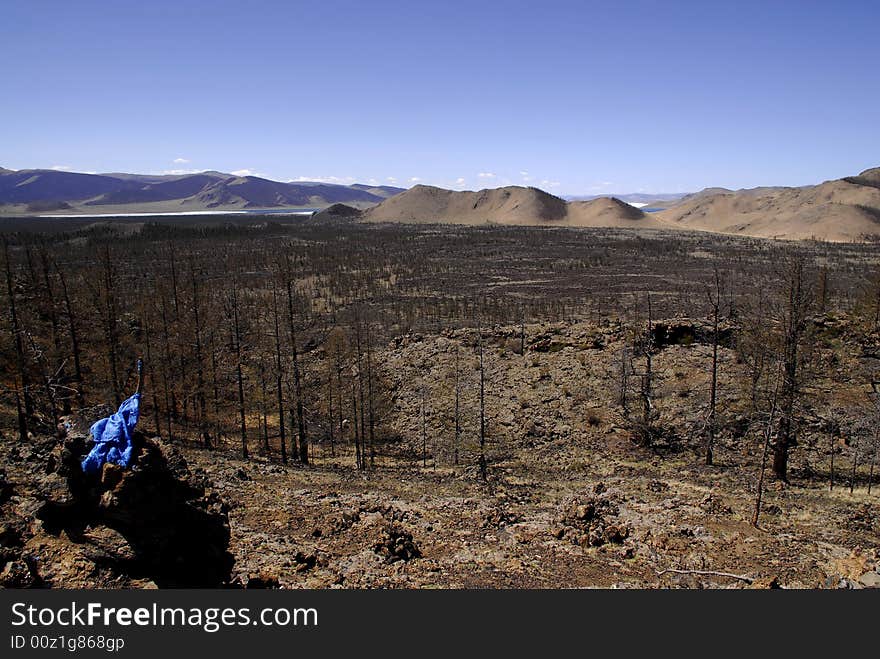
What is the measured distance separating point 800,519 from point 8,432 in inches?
990

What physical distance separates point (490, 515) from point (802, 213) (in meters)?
138

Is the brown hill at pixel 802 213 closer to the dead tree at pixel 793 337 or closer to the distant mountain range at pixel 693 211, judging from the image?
the distant mountain range at pixel 693 211

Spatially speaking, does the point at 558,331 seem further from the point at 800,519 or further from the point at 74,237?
the point at 74,237

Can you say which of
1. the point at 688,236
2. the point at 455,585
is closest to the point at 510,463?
the point at 455,585

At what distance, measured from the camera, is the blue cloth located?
7340mm

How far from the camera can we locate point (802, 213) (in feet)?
389

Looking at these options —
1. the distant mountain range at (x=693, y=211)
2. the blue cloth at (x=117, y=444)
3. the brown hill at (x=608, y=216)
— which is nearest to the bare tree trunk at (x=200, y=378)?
the blue cloth at (x=117, y=444)

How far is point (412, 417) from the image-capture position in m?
26.1

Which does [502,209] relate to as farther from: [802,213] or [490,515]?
[490,515]

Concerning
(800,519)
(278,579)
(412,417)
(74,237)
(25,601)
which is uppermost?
(74,237)

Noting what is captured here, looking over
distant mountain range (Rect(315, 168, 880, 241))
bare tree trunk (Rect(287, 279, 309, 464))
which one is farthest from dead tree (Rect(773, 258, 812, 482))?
distant mountain range (Rect(315, 168, 880, 241))

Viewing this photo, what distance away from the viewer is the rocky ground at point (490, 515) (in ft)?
24.6

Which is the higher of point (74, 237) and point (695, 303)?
point (74, 237)

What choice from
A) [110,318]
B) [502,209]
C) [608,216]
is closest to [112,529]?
[110,318]
